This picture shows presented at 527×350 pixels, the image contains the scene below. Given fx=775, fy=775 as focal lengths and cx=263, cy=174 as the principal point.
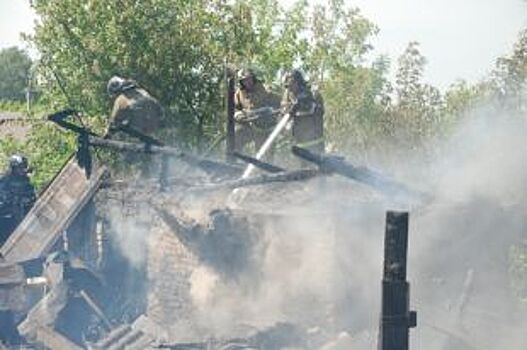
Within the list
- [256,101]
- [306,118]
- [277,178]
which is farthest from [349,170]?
[256,101]

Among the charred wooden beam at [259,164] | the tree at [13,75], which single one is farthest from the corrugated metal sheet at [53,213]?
the tree at [13,75]

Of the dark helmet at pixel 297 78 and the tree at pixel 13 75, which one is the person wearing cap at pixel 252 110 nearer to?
the dark helmet at pixel 297 78

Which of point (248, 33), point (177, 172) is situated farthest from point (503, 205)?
point (248, 33)

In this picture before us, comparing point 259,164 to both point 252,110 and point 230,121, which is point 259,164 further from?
point 252,110

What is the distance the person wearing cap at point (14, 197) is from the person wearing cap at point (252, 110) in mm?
3908

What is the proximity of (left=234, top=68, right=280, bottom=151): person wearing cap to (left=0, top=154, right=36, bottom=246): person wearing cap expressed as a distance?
3908 millimetres

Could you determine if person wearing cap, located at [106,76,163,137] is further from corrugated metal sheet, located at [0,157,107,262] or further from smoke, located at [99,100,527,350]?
smoke, located at [99,100,527,350]

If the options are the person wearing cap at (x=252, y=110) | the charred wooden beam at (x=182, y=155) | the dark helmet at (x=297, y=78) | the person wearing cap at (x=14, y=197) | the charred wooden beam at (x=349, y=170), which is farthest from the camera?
the person wearing cap at (x=14, y=197)

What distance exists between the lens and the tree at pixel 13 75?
6656 cm

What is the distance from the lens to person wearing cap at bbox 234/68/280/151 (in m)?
13.2

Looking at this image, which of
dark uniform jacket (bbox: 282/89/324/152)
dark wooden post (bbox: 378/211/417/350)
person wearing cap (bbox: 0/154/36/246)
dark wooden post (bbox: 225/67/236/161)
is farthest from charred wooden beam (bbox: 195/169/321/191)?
person wearing cap (bbox: 0/154/36/246)

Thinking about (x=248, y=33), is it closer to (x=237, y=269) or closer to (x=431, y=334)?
(x=237, y=269)

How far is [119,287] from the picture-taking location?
12906 mm

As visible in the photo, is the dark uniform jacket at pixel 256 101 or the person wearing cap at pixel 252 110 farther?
the dark uniform jacket at pixel 256 101
